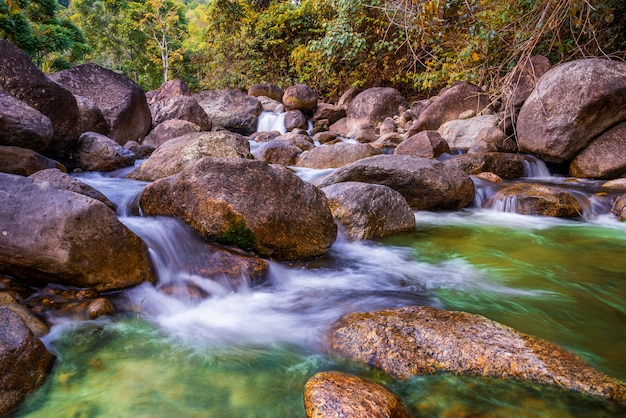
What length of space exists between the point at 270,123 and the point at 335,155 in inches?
288

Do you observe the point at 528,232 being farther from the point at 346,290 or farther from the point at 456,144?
the point at 456,144

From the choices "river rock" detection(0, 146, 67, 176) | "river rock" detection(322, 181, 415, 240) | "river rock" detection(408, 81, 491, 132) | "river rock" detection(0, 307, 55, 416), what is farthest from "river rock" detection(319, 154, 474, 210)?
"river rock" detection(408, 81, 491, 132)

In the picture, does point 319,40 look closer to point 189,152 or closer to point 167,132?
point 167,132

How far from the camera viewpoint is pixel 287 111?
16.1 m

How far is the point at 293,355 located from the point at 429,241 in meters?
2.98

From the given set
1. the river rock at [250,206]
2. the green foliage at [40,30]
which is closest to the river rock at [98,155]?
the river rock at [250,206]

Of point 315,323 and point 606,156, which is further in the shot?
point 606,156

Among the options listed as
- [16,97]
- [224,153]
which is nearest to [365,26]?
[224,153]

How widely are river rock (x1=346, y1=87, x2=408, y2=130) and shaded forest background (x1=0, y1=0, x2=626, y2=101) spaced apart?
3.73ft

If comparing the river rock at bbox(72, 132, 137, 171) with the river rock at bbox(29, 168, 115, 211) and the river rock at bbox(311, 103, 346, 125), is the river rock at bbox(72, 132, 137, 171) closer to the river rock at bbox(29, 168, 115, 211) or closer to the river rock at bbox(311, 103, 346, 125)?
the river rock at bbox(29, 168, 115, 211)

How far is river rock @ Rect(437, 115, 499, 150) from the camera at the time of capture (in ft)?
33.6

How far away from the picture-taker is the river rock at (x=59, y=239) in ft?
9.20

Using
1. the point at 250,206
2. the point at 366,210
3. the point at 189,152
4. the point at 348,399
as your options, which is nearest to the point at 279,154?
the point at 189,152

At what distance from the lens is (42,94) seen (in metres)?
6.43
